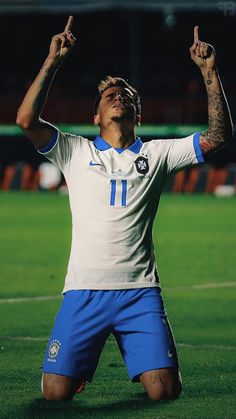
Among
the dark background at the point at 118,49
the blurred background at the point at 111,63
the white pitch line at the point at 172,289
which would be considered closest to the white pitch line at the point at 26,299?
the white pitch line at the point at 172,289

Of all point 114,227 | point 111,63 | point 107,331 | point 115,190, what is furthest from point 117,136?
point 111,63

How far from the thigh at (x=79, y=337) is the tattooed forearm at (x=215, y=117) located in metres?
1.12

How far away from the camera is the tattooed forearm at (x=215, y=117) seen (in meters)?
7.21

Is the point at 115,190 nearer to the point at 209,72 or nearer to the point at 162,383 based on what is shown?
the point at 209,72

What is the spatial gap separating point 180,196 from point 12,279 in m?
14.2

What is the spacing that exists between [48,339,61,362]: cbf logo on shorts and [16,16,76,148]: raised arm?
1.21 meters

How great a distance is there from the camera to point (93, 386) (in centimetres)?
789

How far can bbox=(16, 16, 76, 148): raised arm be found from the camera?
7.01 meters

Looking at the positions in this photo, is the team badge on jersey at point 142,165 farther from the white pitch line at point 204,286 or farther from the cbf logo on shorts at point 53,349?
the white pitch line at point 204,286

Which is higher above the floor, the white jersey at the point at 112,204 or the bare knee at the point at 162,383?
the white jersey at the point at 112,204

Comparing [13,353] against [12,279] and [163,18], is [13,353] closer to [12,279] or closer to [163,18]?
[12,279]

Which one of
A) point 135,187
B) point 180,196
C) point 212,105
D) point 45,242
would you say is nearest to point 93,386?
point 135,187

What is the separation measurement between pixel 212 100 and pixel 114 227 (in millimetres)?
934

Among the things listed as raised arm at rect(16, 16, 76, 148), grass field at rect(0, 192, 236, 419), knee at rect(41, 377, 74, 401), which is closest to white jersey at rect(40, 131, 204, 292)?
raised arm at rect(16, 16, 76, 148)
